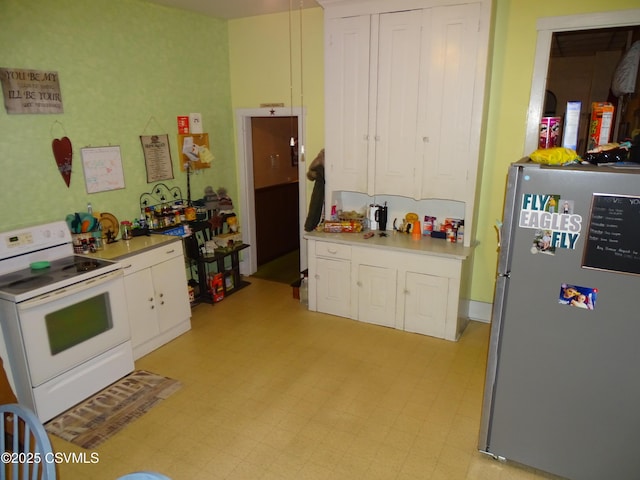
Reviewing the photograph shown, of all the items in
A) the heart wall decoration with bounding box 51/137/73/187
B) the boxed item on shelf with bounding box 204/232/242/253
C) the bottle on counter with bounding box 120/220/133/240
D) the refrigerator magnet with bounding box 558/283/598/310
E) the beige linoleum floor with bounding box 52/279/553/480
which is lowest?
the beige linoleum floor with bounding box 52/279/553/480

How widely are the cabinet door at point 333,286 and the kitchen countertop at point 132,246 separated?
1357 mm

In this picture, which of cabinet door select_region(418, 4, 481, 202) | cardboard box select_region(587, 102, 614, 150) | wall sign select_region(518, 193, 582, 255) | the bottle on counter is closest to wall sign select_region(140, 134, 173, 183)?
the bottle on counter

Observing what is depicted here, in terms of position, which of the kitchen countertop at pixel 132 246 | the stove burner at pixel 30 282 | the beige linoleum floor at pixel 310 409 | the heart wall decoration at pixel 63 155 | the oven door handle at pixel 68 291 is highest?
the heart wall decoration at pixel 63 155

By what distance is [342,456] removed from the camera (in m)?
2.46

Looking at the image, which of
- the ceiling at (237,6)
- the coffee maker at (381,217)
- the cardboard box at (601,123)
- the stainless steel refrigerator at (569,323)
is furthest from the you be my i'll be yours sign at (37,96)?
the cardboard box at (601,123)

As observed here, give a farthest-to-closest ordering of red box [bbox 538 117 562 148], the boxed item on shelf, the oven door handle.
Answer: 1. the boxed item on shelf
2. the oven door handle
3. red box [bbox 538 117 562 148]

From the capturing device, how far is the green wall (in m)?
3.06

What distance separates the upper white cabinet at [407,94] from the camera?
11.2ft

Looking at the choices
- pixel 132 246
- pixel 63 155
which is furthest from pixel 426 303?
pixel 63 155

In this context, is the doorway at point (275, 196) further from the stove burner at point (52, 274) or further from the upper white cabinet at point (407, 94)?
the stove burner at point (52, 274)

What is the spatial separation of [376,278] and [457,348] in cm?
90

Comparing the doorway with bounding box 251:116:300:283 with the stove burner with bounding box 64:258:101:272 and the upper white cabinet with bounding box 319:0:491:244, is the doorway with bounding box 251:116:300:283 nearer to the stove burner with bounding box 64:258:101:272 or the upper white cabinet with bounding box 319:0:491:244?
the upper white cabinet with bounding box 319:0:491:244

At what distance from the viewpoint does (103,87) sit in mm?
3605

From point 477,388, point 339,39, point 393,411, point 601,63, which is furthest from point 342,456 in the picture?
point 601,63
